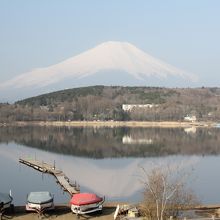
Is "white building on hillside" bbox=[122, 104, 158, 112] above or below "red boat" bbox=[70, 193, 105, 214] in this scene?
above

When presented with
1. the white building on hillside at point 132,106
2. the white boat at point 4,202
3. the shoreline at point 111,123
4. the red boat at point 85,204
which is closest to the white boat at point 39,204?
the white boat at point 4,202

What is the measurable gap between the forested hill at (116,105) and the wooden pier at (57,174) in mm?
72201

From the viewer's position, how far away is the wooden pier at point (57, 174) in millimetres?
21016

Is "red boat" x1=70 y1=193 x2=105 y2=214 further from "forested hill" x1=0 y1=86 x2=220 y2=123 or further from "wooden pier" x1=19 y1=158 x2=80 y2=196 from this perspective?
"forested hill" x1=0 y1=86 x2=220 y2=123

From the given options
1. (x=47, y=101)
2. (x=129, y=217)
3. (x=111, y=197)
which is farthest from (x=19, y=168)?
(x=47, y=101)

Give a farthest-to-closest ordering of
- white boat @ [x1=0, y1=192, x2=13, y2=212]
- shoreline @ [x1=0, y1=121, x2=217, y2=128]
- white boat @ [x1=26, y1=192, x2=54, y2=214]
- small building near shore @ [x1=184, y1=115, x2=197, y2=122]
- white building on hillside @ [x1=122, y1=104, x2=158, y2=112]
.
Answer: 1. white building on hillside @ [x1=122, y1=104, x2=158, y2=112]
2. small building near shore @ [x1=184, y1=115, x2=197, y2=122]
3. shoreline @ [x1=0, y1=121, x2=217, y2=128]
4. white boat @ [x1=26, y1=192, x2=54, y2=214]
5. white boat @ [x1=0, y1=192, x2=13, y2=212]

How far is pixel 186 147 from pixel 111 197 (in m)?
28.1

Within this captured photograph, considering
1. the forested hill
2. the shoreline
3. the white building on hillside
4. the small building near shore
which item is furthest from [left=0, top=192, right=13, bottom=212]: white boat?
the white building on hillside

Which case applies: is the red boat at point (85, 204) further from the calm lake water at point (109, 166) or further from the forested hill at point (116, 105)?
the forested hill at point (116, 105)

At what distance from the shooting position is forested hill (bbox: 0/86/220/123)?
360 ft

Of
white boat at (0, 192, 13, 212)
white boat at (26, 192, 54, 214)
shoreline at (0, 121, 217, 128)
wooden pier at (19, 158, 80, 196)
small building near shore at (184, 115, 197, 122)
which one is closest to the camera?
white boat at (0, 192, 13, 212)

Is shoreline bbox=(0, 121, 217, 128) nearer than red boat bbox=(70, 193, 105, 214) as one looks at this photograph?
No

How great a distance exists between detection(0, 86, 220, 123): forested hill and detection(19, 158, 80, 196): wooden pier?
72.2 m

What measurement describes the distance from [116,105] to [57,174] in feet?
304
